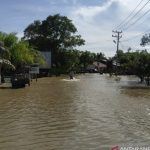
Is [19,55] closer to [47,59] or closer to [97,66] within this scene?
[47,59]

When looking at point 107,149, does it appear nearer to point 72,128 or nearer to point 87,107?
point 72,128

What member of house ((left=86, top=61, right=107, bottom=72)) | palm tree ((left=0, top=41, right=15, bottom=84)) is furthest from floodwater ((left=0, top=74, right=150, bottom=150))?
house ((left=86, top=61, right=107, bottom=72))

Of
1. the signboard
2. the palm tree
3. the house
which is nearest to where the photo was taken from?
the palm tree

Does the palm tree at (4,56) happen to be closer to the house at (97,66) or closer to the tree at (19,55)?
the tree at (19,55)

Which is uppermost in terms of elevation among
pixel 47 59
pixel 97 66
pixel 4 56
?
pixel 47 59

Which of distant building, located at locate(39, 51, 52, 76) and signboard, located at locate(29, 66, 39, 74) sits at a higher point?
distant building, located at locate(39, 51, 52, 76)

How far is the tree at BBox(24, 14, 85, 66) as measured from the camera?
317ft

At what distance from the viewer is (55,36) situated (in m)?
98.7

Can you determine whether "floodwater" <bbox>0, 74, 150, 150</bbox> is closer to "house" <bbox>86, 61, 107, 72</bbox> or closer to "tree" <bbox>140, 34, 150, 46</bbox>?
"tree" <bbox>140, 34, 150, 46</bbox>

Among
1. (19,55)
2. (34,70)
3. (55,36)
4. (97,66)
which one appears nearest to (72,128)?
(19,55)

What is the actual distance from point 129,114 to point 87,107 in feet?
12.1

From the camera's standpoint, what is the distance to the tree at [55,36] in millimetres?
96688

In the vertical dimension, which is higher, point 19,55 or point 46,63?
point 19,55

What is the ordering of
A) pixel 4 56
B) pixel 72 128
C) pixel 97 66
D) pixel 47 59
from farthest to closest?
pixel 97 66
pixel 47 59
pixel 4 56
pixel 72 128
